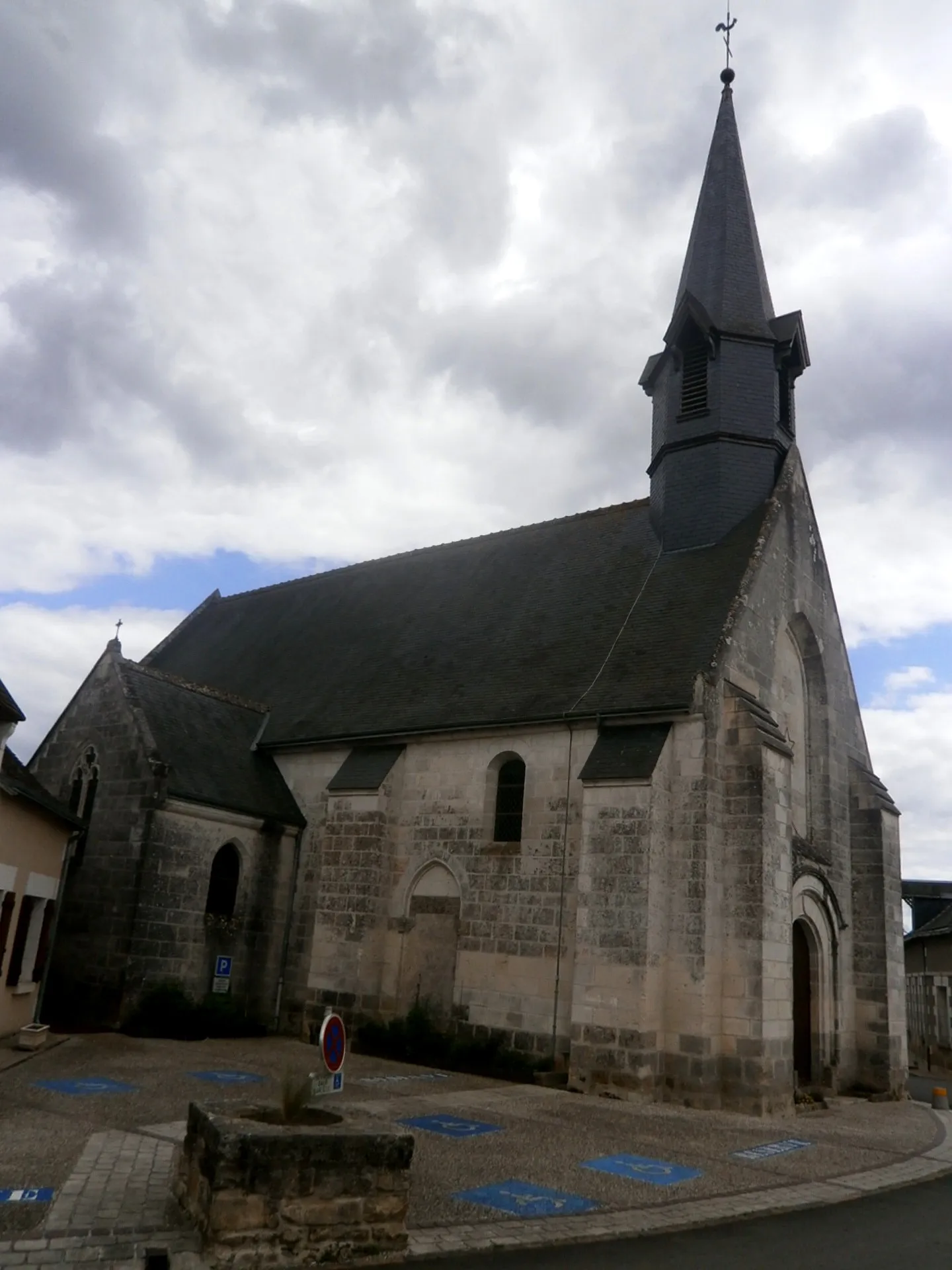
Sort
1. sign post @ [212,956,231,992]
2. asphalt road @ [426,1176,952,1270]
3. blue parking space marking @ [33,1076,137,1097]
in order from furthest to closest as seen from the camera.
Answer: sign post @ [212,956,231,992] < blue parking space marking @ [33,1076,137,1097] < asphalt road @ [426,1176,952,1270]

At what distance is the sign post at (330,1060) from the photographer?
693 cm

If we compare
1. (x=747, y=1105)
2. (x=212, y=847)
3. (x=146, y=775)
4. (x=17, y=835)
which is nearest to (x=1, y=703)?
(x=17, y=835)

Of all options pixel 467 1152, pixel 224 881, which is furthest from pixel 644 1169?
pixel 224 881

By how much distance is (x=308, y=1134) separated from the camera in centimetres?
608

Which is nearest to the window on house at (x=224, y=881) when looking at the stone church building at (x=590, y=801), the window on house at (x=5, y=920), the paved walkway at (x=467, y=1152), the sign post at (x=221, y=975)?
the stone church building at (x=590, y=801)

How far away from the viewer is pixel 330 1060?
7.00m

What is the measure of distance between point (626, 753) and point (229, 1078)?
22.9 ft

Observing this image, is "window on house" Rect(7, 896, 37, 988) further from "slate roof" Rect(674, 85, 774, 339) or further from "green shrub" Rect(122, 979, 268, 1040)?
"slate roof" Rect(674, 85, 774, 339)

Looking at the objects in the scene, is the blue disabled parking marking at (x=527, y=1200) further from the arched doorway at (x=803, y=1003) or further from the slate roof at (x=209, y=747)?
the slate roof at (x=209, y=747)

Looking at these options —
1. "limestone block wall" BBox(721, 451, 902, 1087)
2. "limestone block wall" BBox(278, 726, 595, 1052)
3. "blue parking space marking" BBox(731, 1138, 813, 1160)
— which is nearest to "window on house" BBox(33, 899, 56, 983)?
"limestone block wall" BBox(278, 726, 595, 1052)

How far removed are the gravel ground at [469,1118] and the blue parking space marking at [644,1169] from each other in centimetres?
10

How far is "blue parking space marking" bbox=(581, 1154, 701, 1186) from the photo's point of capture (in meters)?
8.74

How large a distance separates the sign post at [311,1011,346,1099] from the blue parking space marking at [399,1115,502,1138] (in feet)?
11.1

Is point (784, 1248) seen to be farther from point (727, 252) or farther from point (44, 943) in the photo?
point (727, 252)
